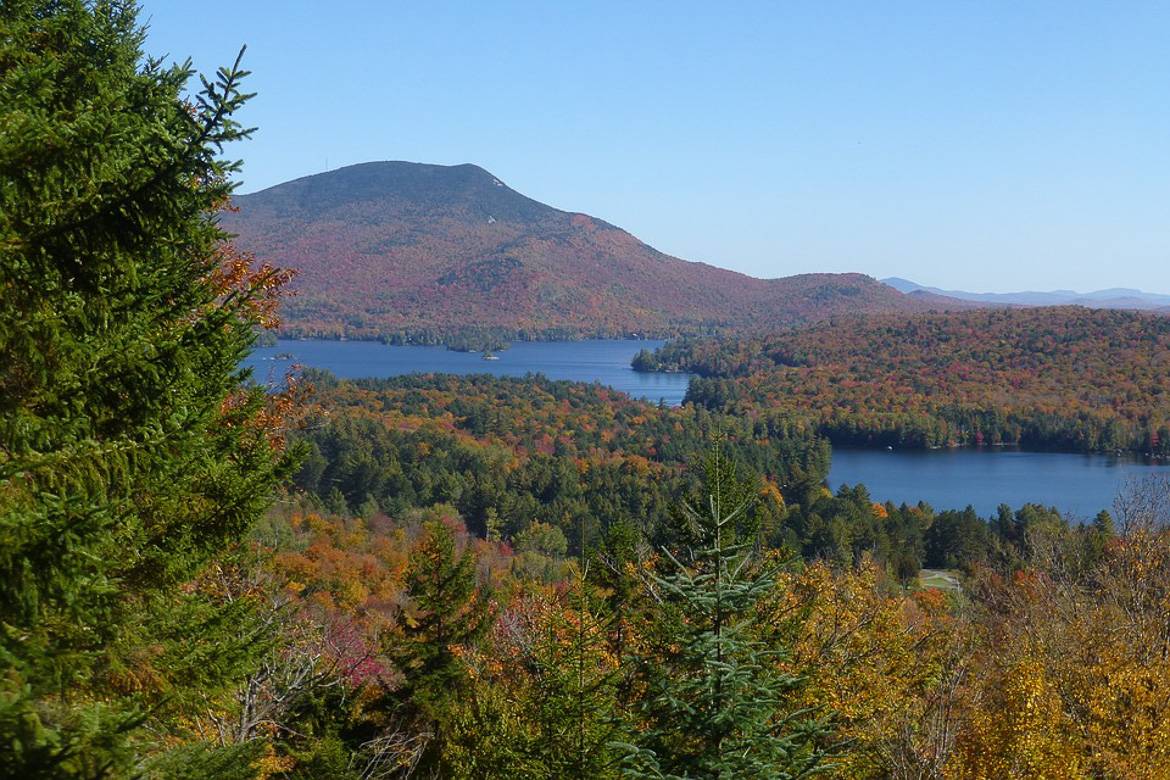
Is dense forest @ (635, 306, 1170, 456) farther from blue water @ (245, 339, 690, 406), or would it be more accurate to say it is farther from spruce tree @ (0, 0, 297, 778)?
spruce tree @ (0, 0, 297, 778)

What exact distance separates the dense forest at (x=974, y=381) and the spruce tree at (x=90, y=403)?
91360 millimetres

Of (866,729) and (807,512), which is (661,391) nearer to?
(807,512)

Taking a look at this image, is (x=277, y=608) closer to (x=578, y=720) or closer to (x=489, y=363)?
(x=578, y=720)

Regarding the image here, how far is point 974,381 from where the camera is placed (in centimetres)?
10488

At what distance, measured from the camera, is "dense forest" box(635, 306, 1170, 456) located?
3366 inches

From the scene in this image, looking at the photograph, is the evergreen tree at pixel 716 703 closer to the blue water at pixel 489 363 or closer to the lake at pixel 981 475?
the lake at pixel 981 475

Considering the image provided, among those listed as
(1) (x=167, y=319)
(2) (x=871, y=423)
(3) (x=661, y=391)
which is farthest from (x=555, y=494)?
(3) (x=661, y=391)

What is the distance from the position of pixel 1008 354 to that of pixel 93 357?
410 feet

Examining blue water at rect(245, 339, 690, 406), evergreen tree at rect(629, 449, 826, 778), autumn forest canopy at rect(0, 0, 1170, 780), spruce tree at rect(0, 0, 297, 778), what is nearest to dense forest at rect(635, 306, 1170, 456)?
blue water at rect(245, 339, 690, 406)

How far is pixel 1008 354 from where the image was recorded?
11212 cm

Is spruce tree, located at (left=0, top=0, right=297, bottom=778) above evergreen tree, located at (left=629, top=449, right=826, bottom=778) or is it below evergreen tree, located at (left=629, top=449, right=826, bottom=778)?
above

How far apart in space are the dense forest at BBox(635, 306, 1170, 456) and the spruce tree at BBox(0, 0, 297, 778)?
300 ft

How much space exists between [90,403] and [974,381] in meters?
114

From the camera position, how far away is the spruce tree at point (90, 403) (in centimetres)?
249
